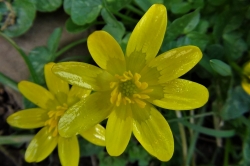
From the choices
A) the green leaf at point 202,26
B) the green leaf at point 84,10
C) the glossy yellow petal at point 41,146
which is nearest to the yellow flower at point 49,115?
the glossy yellow petal at point 41,146

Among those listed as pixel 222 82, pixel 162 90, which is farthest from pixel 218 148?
pixel 162 90

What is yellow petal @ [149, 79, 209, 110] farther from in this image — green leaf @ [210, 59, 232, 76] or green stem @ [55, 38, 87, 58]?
green stem @ [55, 38, 87, 58]

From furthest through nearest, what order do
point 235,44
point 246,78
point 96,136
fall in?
point 235,44 → point 246,78 → point 96,136

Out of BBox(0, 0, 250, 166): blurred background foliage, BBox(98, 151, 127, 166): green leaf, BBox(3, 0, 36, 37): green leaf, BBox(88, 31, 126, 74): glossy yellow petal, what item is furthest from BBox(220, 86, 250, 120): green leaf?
BBox(3, 0, 36, 37): green leaf

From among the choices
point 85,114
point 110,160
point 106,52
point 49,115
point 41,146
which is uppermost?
point 106,52

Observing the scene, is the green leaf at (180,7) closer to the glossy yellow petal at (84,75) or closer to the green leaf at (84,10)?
the green leaf at (84,10)

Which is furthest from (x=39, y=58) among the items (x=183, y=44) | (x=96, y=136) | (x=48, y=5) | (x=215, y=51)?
(x=215, y=51)

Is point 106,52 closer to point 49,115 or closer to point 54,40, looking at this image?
point 49,115
